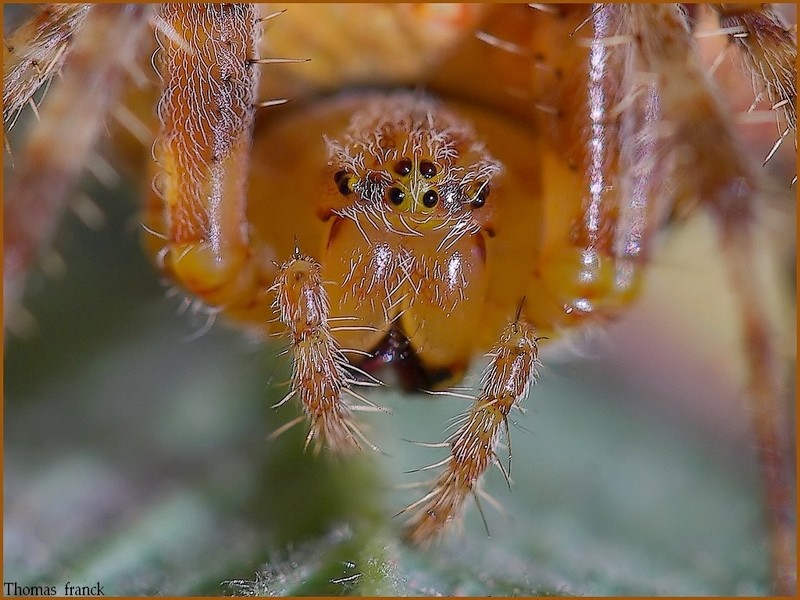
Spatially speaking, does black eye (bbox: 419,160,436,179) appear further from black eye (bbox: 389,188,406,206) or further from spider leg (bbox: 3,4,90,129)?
spider leg (bbox: 3,4,90,129)

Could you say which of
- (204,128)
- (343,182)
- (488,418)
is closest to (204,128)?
(204,128)

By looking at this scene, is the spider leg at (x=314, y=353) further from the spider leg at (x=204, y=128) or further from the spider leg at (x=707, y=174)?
the spider leg at (x=707, y=174)

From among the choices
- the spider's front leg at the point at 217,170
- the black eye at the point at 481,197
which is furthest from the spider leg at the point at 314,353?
the black eye at the point at 481,197

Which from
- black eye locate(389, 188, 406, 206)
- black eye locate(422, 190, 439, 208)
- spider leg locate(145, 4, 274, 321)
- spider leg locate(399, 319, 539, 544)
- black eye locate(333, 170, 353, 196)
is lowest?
spider leg locate(399, 319, 539, 544)

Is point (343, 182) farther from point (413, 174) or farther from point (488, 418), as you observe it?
point (488, 418)

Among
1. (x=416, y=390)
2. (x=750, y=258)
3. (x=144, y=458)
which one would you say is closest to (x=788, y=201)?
(x=750, y=258)

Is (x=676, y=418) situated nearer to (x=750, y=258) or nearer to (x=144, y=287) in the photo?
(x=750, y=258)

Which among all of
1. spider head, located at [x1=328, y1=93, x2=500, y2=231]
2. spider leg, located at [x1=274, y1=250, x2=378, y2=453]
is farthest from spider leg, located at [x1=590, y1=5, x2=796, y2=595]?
spider leg, located at [x1=274, y1=250, x2=378, y2=453]
